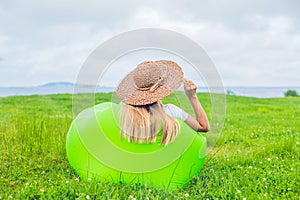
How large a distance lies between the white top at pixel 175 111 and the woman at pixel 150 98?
0.04 feet

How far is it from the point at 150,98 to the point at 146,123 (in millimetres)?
327

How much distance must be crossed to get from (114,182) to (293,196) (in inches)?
91.4

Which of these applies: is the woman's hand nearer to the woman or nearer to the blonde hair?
the woman

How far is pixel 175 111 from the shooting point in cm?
455

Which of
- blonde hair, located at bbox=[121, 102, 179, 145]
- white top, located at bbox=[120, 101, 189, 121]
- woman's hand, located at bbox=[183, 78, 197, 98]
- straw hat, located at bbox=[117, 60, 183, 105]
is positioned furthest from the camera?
white top, located at bbox=[120, 101, 189, 121]

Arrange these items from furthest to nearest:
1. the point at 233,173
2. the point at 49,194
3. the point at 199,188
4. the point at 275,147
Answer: the point at 275,147
the point at 233,173
the point at 199,188
the point at 49,194

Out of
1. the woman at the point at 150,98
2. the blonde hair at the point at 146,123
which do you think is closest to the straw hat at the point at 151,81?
the woman at the point at 150,98

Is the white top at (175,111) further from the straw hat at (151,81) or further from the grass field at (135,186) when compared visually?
the straw hat at (151,81)

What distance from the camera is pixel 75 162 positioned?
193 inches

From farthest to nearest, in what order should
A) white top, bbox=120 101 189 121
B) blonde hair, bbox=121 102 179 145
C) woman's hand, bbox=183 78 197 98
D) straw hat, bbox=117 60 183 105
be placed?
white top, bbox=120 101 189 121 → woman's hand, bbox=183 78 197 98 → blonde hair, bbox=121 102 179 145 → straw hat, bbox=117 60 183 105

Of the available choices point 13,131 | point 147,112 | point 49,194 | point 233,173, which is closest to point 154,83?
point 147,112

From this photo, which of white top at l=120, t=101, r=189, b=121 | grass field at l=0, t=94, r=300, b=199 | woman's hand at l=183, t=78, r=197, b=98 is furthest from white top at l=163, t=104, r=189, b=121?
woman's hand at l=183, t=78, r=197, b=98

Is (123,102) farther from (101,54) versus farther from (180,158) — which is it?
(180,158)

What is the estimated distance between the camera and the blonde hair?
4191mm
